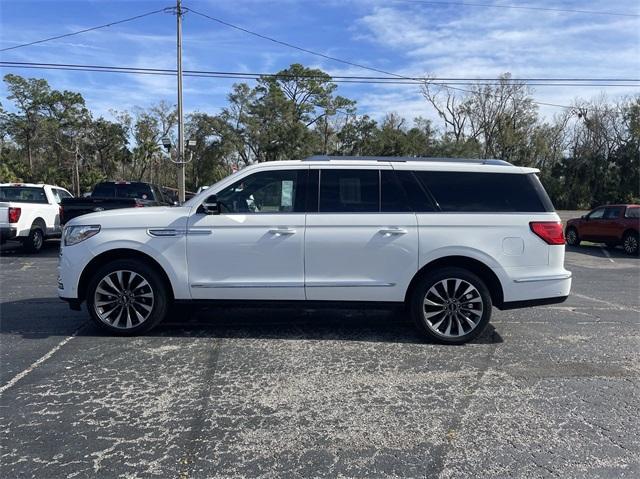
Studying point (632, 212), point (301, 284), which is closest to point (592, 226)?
point (632, 212)

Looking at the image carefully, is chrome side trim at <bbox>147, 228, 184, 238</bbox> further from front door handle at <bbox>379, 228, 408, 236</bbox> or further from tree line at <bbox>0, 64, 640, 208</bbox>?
tree line at <bbox>0, 64, 640, 208</bbox>

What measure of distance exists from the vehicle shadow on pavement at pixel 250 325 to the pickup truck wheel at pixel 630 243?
13153mm

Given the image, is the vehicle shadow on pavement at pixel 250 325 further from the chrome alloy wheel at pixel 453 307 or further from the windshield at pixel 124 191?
the windshield at pixel 124 191

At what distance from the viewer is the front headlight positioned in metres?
5.37

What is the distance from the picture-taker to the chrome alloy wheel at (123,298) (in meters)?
5.37

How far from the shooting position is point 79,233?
17.7ft

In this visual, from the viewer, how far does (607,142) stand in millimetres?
52031

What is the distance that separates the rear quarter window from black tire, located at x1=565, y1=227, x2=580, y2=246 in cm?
1544

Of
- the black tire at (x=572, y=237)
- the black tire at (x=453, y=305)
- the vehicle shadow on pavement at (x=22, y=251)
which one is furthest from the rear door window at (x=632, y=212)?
the vehicle shadow on pavement at (x=22, y=251)

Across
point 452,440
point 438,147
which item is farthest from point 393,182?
point 438,147

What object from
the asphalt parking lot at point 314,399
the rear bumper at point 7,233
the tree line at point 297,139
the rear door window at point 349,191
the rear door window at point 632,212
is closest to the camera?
the asphalt parking lot at point 314,399

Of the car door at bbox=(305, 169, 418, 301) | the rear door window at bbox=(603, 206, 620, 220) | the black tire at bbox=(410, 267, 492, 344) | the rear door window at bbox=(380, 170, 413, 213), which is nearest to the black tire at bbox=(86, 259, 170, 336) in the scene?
the car door at bbox=(305, 169, 418, 301)

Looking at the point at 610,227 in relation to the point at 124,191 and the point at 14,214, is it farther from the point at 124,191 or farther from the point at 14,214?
the point at 14,214

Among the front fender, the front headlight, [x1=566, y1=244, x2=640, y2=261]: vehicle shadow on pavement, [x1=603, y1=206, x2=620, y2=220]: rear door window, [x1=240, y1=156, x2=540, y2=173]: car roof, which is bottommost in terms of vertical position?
[x1=566, y1=244, x2=640, y2=261]: vehicle shadow on pavement
